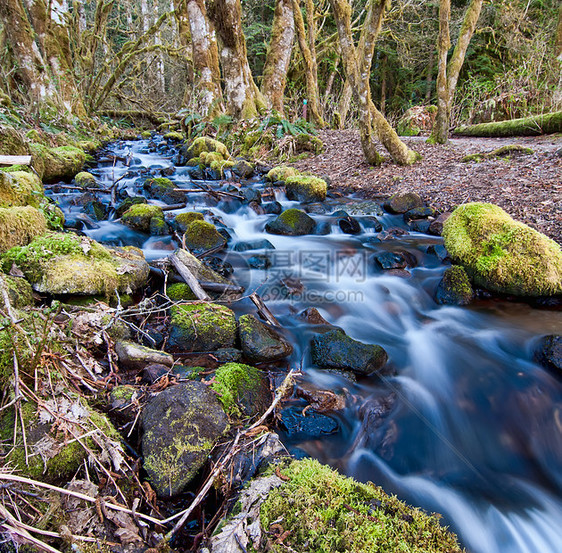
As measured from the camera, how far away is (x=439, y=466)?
2.65 metres

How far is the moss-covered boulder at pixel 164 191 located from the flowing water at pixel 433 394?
1.89m

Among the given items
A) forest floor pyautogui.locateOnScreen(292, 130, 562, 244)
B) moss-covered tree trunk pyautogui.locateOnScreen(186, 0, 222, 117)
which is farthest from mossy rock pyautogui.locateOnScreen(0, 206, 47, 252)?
moss-covered tree trunk pyautogui.locateOnScreen(186, 0, 222, 117)

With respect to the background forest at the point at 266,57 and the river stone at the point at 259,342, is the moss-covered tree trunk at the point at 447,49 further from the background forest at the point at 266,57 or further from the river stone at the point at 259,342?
the river stone at the point at 259,342

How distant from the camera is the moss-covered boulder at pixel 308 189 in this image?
7363mm

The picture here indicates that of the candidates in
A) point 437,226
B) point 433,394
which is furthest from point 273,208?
point 433,394

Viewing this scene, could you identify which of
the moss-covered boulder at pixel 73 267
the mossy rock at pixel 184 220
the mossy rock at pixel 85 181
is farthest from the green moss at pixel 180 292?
the mossy rock at pixel 85 181

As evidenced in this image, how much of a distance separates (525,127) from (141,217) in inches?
396

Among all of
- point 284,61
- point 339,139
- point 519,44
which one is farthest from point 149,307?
point 519,44

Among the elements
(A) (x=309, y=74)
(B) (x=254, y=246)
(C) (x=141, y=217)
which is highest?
(A) (x=309, y=74)

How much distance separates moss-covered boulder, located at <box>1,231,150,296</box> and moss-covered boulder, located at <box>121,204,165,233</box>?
6.51ft

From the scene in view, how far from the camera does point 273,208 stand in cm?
719

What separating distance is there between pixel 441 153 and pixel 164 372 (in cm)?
871

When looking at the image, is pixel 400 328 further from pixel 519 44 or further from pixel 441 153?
pixel 519 44

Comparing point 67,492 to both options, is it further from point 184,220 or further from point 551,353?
point 184,220
